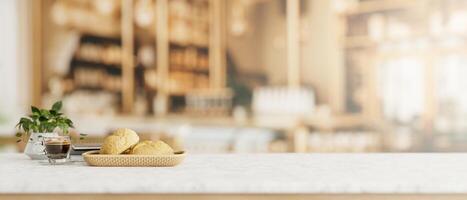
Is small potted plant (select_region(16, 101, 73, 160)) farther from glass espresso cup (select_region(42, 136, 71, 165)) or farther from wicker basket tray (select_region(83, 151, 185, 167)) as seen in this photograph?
wicker basket tray (select_region(83, 151, 185, 167))

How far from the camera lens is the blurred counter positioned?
1902mm

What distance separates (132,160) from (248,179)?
40 centimetres

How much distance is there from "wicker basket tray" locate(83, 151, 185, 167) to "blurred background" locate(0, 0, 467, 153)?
365 centimetres

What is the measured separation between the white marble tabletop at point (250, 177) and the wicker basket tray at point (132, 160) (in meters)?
0.03

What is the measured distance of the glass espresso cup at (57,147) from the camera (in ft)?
7.63

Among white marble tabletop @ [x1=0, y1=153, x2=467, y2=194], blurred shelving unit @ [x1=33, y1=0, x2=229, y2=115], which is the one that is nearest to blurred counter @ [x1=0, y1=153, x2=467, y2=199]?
white marble tabletop @ [x1=0, y1=153, x2=467, y2=194]

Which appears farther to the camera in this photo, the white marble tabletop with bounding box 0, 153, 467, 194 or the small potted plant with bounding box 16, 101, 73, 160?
the small potted plant with bounding box 16, 101, 73, 160

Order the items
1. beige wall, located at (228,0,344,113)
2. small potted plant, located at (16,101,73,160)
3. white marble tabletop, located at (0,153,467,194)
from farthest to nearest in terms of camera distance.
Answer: beige wall, located at (228,0,344,113) < small potted plant, located at (16,101,73,160) < white marble tabletop, located at (0,153,467,194)

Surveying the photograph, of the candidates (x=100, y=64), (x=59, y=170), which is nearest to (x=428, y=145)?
(x=100, y=64)

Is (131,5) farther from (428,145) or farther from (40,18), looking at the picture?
(428,145)

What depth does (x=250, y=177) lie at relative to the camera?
6.65ft

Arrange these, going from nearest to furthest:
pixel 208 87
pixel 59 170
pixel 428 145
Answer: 1. pixel 59 170
2. pixel 428 145
3. pixel 208 87

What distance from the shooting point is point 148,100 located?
6.51 metres

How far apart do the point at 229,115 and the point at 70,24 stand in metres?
1.57
